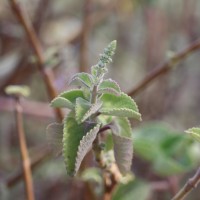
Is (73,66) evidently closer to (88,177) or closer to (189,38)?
(189,38)

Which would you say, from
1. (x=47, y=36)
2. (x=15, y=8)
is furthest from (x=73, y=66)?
(x=15, y=8)

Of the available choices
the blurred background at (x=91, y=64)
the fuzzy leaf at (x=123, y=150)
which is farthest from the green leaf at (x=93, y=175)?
the blurred background at (x=91, y=64)

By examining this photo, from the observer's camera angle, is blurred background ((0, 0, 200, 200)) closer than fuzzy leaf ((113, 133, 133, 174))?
No

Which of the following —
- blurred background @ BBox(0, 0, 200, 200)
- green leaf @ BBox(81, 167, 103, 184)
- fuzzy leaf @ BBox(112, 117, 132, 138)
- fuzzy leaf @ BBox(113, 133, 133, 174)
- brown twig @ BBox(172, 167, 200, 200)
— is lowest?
blurred background @ BBox(0, 0, 200, 200)

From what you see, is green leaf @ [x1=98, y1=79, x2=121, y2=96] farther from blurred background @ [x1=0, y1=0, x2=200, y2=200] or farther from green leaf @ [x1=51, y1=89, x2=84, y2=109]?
blurred background @ [x1=0, y1=0, x2=200, y2=200]

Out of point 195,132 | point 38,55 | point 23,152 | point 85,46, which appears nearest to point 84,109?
point 195,132

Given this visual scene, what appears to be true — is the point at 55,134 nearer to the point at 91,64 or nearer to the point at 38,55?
the point at 38,55

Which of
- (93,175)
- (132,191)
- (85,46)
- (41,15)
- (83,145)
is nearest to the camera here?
(83,145)

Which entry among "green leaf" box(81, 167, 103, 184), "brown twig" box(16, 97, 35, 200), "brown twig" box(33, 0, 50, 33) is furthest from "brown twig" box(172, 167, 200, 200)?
"brown twig" box(33, 0, 50, 33)
